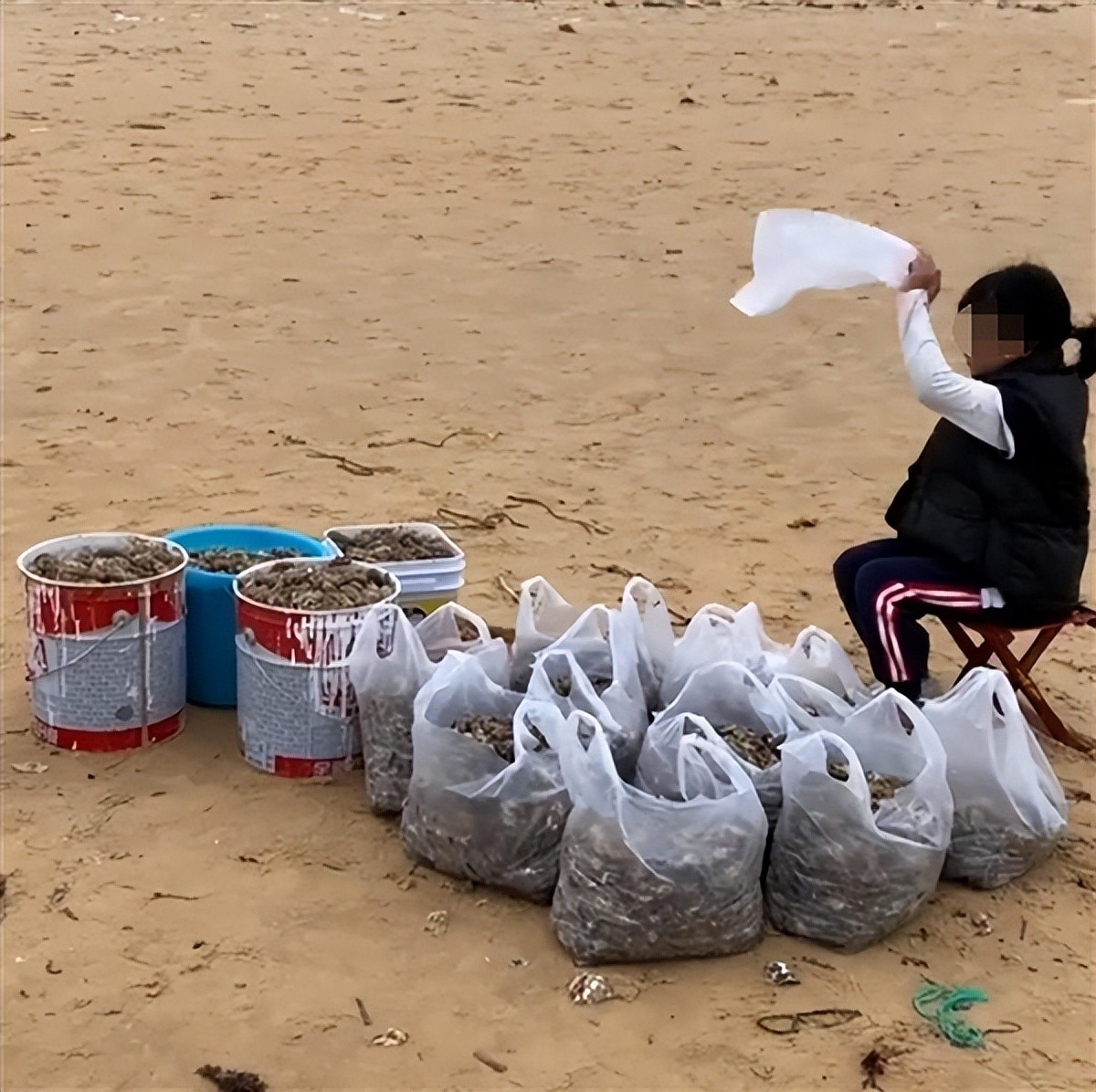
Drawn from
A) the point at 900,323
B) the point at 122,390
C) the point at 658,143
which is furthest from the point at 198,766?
the point at 658,143

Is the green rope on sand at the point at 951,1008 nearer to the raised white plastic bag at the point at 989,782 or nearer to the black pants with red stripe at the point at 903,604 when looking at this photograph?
the raised white plastic bag at the point at 989,782

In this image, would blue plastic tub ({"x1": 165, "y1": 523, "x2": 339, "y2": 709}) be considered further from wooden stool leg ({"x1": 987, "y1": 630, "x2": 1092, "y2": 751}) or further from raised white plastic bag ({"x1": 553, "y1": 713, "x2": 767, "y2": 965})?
wooden stool leg ({"x1": 987, "y1": 630, "x2": 1092, "y2": 751})

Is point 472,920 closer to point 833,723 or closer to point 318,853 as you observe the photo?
point 318,853

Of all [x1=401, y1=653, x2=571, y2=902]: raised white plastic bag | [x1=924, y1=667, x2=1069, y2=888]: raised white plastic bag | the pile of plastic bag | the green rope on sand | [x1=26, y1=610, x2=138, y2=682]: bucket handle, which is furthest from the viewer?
[x1=26, y1=610, x2=138, y2=682]: bucket handle

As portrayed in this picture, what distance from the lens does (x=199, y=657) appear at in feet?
12.8

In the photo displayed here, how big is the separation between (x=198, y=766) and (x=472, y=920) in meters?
0.87

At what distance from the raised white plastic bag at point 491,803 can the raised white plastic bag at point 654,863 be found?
0.11m

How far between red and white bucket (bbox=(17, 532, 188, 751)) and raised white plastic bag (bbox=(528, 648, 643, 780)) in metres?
0.89

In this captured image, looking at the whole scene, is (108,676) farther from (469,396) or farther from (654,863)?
(469,396)

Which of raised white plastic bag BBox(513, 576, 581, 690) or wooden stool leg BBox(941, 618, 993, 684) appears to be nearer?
raised white plastic bag BBox(513, 576, 581, 690)

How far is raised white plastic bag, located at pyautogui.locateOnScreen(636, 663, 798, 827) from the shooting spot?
3.17 m

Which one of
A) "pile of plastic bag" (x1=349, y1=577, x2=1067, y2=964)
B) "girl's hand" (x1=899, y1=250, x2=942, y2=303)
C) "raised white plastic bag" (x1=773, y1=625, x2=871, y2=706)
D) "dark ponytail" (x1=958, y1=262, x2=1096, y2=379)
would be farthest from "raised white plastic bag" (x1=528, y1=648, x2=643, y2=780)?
"dark ponytail" (x1=958, y1=262, x2=1096, y2=379)

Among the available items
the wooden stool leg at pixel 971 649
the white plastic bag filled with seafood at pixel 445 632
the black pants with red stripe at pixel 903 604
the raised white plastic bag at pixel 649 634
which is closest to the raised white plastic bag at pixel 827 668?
the black pants with red stripe at pixel 903 604

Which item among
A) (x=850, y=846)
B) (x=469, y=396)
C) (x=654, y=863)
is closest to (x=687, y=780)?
(x=654, y=863)
